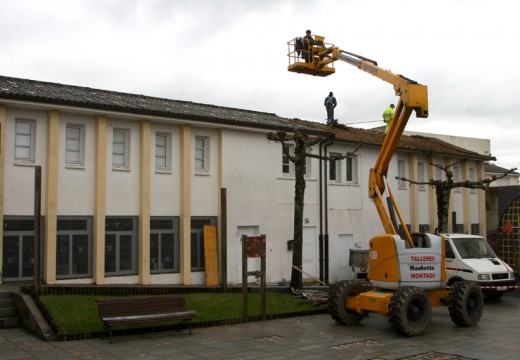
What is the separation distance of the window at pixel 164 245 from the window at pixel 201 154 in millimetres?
2276

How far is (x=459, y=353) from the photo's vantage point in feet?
35.8

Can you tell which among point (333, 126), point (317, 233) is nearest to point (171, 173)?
point (317, 233)

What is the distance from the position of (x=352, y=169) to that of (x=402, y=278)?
13.8m

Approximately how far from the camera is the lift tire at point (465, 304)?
13.5m

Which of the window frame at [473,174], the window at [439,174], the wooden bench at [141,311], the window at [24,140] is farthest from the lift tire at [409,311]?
the window frame at [473,174]

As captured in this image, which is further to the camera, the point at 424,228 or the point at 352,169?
the point at 424,228

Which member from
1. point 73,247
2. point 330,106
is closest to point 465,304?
point 73,247

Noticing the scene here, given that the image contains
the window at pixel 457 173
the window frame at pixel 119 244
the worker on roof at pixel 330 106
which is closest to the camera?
the window frame at pixel 119 244

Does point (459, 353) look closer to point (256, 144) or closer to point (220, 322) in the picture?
point (220, 322)

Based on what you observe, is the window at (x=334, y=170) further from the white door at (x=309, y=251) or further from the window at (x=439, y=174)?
the window at (x=439, y=174)

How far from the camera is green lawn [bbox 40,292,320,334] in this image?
12.4 metres

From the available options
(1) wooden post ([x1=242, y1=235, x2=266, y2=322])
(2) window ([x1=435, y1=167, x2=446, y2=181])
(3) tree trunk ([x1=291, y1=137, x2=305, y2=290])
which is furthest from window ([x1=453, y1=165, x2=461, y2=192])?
(1) wooden post ([x1=242, y1=235, x2=266, y2=322])

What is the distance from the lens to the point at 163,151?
20.8 metres

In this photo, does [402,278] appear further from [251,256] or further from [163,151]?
[163,151]
